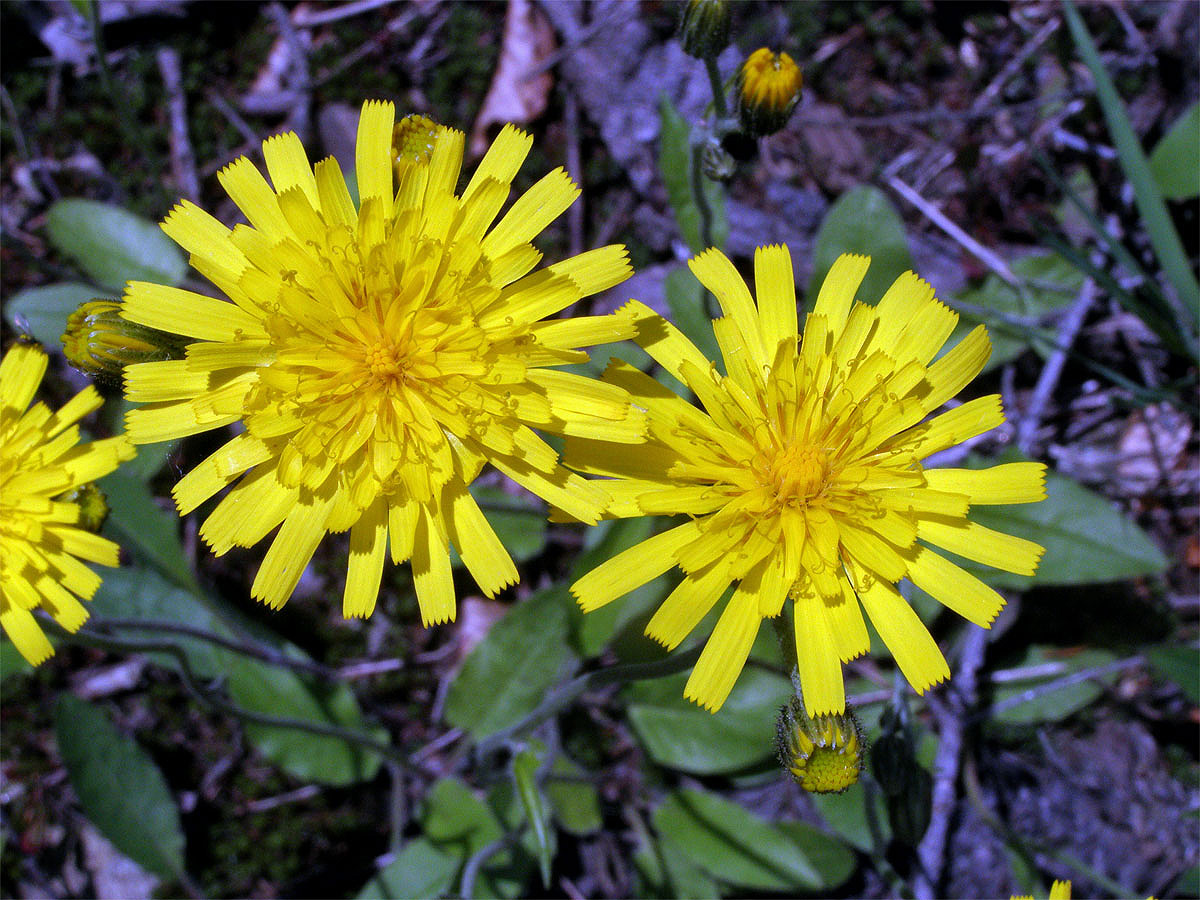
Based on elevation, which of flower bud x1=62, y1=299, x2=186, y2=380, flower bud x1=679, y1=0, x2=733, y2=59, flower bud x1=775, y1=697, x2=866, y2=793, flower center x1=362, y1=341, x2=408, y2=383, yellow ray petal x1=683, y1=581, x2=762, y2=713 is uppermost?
flower bud x1=679, y1=0, x2=733, y2=59

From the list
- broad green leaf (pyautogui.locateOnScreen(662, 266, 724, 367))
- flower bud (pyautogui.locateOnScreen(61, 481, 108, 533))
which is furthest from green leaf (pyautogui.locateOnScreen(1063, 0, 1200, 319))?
flower bud (pyautogui.locateOnScreen(61, 481, 108, 533))

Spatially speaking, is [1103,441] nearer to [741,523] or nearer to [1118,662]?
[1118,662]

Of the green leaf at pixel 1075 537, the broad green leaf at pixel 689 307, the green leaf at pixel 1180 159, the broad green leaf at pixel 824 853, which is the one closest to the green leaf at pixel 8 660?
the broad green leaf at pixel 689 307

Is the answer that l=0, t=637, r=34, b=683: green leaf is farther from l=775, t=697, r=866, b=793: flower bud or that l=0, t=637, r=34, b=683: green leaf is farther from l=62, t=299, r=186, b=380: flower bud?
l=775, t=697, r=866, b=793: flower bud

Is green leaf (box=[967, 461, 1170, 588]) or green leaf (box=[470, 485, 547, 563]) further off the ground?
green leaf (box=[470, 485, 547, 563])

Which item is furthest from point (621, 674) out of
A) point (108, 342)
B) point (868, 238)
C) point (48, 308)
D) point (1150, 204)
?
point (48, 308)

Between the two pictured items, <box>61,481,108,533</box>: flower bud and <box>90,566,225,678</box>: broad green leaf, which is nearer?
<box>61,481,108,533</box>: flower bud

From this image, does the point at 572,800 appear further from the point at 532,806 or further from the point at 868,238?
the point at 868,238
